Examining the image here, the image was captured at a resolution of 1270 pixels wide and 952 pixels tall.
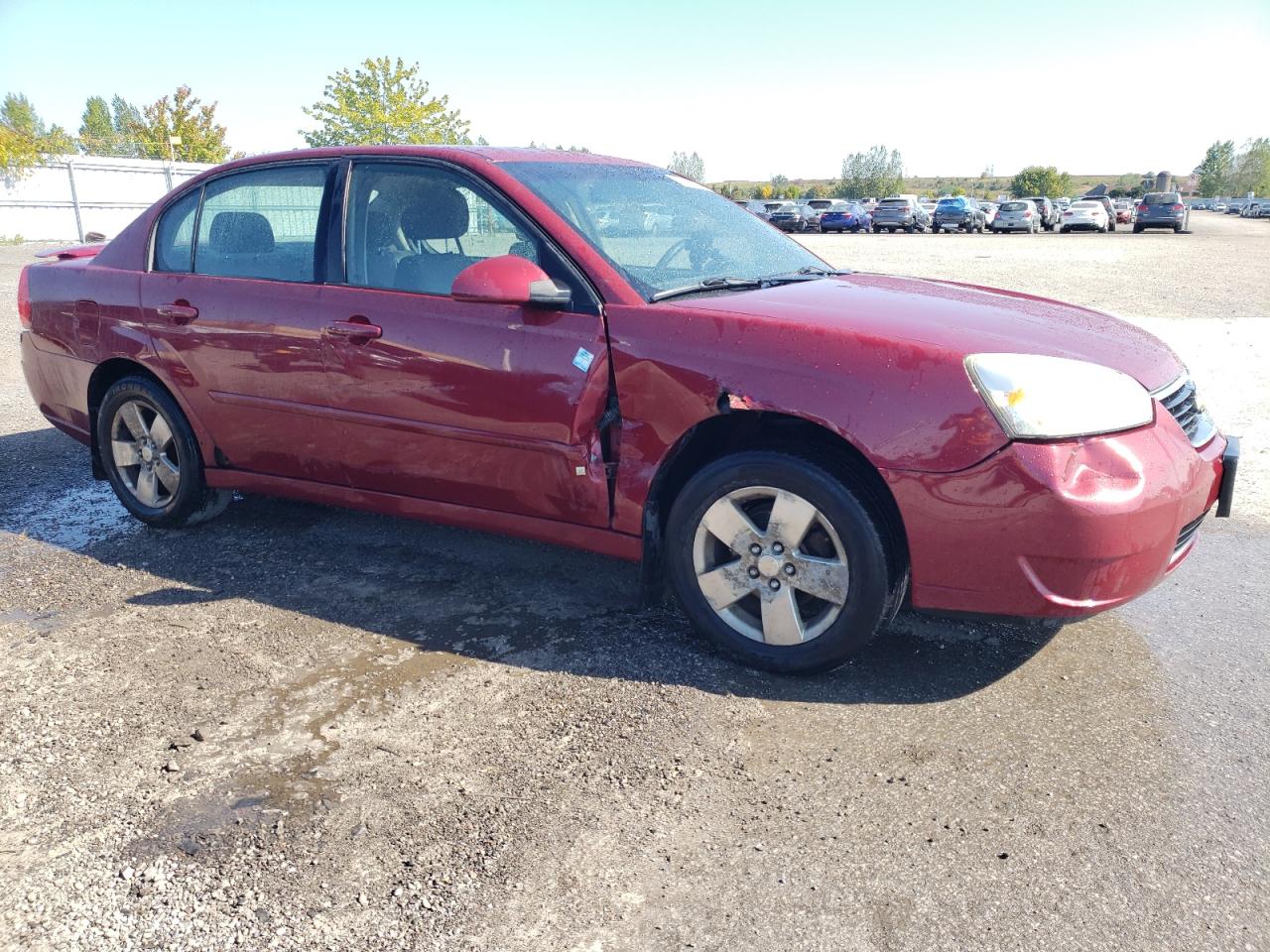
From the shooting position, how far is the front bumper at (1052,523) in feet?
9.52

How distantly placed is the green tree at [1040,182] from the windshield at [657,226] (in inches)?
4273

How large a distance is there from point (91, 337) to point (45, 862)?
10.3 feet

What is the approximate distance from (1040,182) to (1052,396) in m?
112

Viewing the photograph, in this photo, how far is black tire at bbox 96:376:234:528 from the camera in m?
4.67

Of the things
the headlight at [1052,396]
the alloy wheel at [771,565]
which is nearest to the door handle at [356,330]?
the alloy wheel at [771,565]

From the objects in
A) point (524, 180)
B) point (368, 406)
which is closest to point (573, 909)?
point (368, 406)

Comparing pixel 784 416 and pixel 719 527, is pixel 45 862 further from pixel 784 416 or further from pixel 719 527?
pixel 784 416

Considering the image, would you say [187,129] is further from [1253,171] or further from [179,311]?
[1253,171]

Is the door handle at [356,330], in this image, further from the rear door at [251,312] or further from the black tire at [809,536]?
the black tire at [809,536]

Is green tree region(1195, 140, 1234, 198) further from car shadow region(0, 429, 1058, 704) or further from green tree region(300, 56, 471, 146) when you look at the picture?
car shadow region(0, 429, 1058, 704)

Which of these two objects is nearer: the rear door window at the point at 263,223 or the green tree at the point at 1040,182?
the rear door window at the point at 263,223

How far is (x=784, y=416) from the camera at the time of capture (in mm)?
3271

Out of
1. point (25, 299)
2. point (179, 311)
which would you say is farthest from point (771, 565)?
point (25, 299)

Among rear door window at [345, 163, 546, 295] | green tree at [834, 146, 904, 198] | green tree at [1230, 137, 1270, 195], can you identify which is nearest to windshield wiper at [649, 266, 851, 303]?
rear door window at [345, 163, 546, 295]
